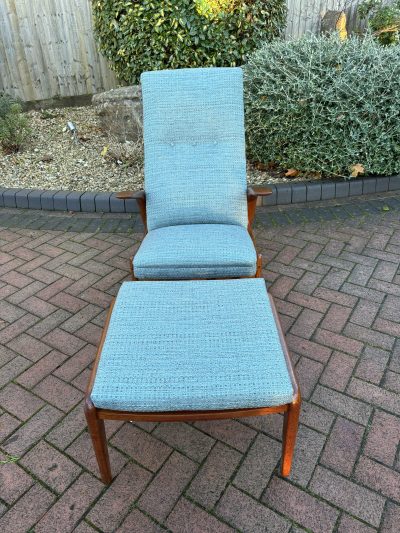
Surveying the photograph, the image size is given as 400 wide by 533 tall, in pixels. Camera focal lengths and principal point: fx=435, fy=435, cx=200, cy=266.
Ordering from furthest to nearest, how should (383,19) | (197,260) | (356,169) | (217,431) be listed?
(383,19), (356,169), (197,260), (217,431)

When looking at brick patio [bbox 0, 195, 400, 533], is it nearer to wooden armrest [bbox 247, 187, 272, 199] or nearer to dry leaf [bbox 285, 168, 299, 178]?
wooden armrest [bbox 247, 187, 272, 199]

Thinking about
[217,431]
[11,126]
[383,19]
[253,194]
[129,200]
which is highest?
[383,19]

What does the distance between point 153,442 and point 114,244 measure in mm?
1863

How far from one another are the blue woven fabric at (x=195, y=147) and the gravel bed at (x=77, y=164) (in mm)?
1349

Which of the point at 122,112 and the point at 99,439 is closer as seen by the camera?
the point at 99,439

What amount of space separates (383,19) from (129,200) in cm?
389

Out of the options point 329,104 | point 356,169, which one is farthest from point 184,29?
point 356,169

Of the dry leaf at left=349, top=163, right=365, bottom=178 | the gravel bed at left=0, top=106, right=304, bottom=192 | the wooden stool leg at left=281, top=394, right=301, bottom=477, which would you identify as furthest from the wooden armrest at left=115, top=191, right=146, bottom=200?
the dry leaf at left=349, top=163, right=365, bottom=178

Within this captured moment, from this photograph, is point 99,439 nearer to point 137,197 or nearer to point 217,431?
point 217,431

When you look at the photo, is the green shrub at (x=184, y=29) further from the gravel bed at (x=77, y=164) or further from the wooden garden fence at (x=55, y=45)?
the wooden garden fence at (x=55, y=45)

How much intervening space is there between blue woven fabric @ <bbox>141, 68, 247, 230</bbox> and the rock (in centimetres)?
175

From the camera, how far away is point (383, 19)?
5160mm

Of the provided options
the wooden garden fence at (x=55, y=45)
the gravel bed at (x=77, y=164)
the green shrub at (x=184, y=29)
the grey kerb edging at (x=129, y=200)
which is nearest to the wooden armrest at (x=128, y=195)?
the grey kerb edging at (x=129, y=200)

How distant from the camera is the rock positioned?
442 cm
